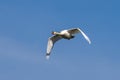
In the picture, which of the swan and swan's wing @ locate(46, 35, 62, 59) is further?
swan's wing @ locate(46, 35, 62, 59)

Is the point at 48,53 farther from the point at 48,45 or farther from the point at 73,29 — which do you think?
the point at 73,29

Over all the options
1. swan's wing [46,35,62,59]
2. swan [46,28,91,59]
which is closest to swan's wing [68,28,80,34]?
swan [46,28,91,59]

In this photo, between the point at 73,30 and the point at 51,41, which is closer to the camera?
the point at 73,30

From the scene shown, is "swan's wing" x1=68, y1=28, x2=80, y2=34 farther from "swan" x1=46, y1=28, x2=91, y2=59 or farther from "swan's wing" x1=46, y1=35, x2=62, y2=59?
"swan's wing" x1=46, y1=35, x2=62, y2=59

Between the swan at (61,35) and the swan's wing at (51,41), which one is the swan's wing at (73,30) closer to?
the swan at (61,35)

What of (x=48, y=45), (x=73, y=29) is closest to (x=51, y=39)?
(x=48, y=45)

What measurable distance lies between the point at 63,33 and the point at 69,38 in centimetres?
177

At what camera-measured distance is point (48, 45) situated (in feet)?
259

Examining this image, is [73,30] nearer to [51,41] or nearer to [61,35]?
[61,35]

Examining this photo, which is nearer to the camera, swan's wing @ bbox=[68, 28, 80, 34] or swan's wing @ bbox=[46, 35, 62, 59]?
swan's wing @ bbox=[68, 28, 80, 34]

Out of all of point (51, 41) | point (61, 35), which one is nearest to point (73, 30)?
point (61, 35)

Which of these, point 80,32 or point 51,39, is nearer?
point 80,32

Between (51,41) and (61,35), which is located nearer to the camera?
(61,35)

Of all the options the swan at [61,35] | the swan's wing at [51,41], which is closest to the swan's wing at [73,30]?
the swan at [61,35]
